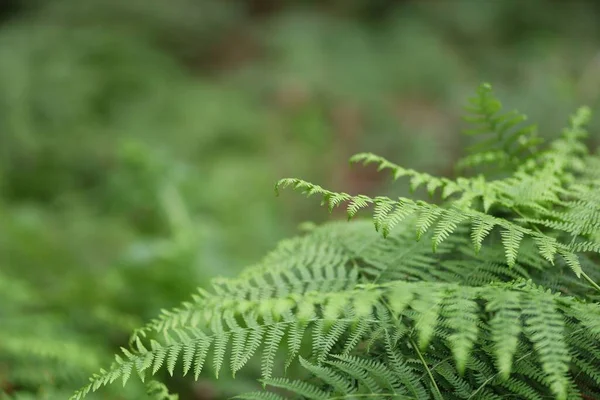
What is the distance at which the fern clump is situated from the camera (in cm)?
119

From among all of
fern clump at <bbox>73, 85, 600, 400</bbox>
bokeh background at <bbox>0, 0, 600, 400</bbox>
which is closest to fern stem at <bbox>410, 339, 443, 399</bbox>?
fern clump at <bbox>73, 85, 600, 400</bbox>

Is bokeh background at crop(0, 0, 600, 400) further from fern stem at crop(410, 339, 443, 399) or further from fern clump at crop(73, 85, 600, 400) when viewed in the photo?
fern stem at crop(410, 339, 443, 399)

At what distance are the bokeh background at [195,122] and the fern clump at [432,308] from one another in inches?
41.6

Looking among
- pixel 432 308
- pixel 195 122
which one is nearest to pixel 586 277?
pixel 432 308

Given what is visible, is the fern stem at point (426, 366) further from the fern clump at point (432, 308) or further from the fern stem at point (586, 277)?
Result: the fern stem at point (586, 277)

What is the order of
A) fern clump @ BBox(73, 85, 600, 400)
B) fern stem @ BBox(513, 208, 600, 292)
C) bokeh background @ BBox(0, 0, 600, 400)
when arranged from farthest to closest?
bokeh background @ BBox(0, 0, 600, 400)
fern stem @ BBox(513, 208, 600, 292)
fern clump @ BBox(73, 85, 600, 400)

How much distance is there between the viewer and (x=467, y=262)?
1.57 meters

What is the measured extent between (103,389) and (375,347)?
128cm


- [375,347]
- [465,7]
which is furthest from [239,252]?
[465,7]

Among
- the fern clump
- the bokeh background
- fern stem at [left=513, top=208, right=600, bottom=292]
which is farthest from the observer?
the bokeh background

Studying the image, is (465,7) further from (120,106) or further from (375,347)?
(375,347)

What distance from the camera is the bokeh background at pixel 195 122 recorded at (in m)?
3.02

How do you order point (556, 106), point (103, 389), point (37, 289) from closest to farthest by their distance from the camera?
point (103, 389), point (37, 289), point (556, 106)

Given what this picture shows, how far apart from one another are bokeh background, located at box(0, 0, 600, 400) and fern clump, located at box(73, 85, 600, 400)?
106cm
